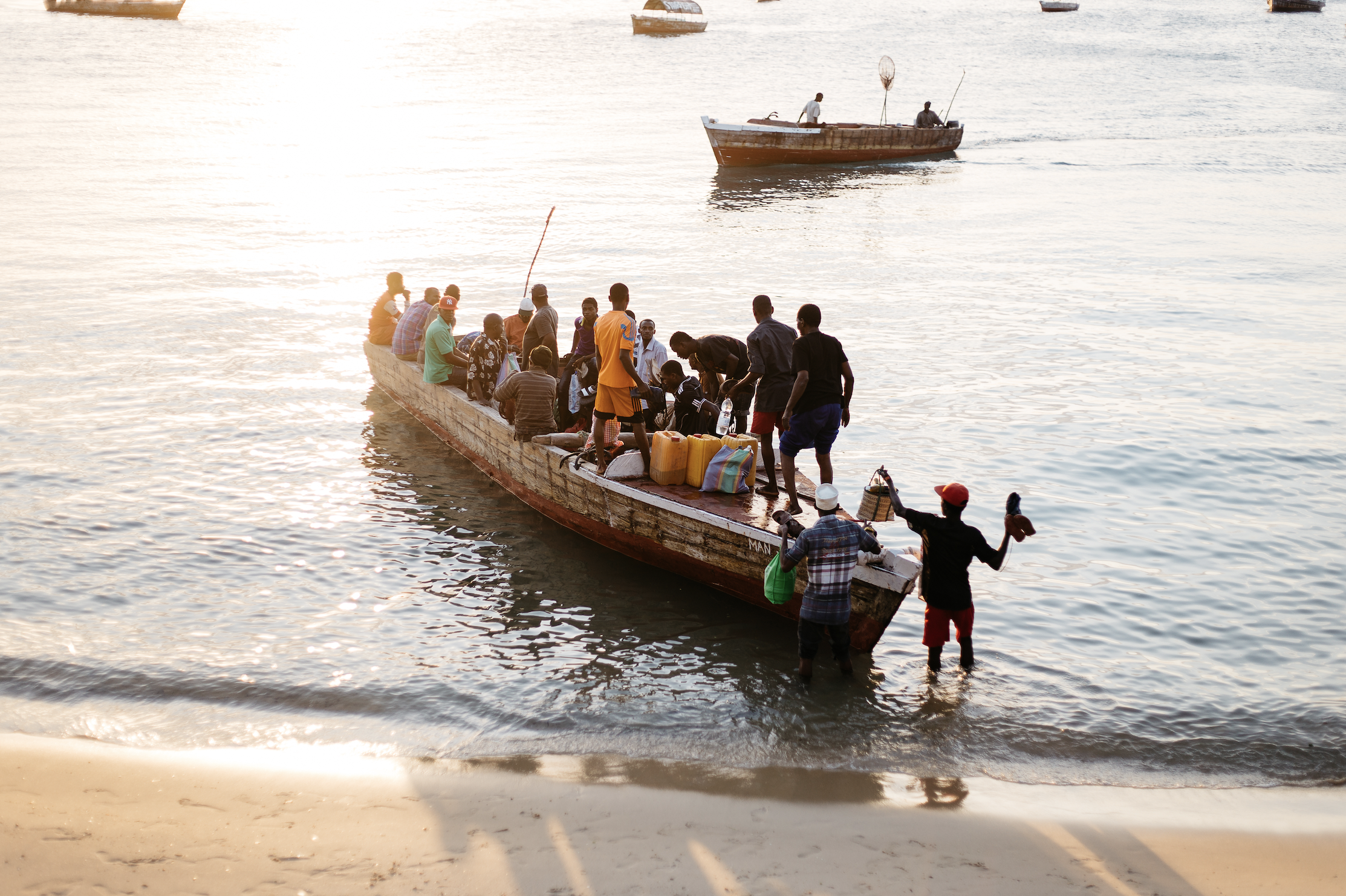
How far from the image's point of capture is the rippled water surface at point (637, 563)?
25.1 feet

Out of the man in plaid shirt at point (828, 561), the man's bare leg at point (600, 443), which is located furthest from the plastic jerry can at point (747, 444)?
the man in plaid shirt at point (828, 561)

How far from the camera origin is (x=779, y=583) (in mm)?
7469

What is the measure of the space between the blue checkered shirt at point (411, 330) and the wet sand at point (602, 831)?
7.74 metres

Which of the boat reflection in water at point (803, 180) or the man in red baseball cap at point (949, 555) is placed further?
the boat reflection in water at point (803, 180)

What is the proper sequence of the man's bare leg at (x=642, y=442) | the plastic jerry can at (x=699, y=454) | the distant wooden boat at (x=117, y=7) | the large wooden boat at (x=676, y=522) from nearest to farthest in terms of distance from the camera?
1. the large wooden boat at (x=676, y=522)
2. the plastic jerry can at (x=699, y=454)
3. the man's bare leg at (x=642, y=442)
4. the distant wooden boat at (x=117, y=7)

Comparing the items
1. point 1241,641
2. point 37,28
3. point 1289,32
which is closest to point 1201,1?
point 1289,32

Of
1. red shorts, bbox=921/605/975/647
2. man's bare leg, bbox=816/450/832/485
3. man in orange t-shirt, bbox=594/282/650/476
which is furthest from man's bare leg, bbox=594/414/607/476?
red shorts, bbox=921/605/975/647

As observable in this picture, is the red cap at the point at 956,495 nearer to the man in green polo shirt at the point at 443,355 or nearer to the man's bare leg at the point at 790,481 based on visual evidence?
the man's bare leg at the point at 790,481

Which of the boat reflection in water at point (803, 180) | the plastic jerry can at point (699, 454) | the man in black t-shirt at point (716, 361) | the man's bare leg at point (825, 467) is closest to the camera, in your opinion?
the man's bare leg at point (825, 467)

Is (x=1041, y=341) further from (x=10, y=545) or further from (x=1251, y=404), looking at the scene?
(x=10, y=545)

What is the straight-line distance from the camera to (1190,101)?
57.2 m

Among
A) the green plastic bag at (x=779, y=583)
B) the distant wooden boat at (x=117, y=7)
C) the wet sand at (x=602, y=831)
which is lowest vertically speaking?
the wet sand at (x=602, y=831)

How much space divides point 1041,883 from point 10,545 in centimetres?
1024

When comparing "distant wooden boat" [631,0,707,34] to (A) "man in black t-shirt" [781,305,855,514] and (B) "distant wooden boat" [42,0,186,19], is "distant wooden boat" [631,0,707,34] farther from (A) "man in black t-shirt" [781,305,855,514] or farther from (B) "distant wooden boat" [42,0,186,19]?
(A) "man in black t-shirt" [781,305,855,514]
